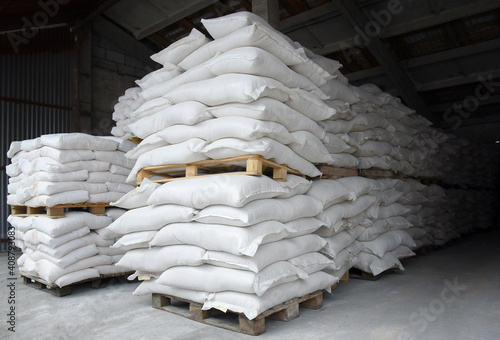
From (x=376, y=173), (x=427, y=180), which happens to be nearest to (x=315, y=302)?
(x=376, y=173)

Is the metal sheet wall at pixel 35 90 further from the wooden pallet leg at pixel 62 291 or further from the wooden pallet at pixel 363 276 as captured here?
the wooden pallet at pixel 363 276

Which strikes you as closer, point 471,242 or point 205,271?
point 205,271

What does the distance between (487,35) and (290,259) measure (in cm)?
687

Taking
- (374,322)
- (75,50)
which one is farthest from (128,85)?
(374,322)

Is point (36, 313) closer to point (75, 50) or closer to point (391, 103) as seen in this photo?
point (391, 103)

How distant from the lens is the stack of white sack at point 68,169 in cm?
457

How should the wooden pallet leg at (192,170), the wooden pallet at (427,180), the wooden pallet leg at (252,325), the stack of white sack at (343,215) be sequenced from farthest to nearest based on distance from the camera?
the wooden pallet at (427,180) < the stack of white sack at (343,215) < the wooden pallet leg at (192,170) < the wooden pallet leg at (252,325)

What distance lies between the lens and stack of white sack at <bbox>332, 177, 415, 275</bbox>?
4770 millimetres

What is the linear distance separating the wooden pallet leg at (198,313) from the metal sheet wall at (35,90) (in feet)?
21.4

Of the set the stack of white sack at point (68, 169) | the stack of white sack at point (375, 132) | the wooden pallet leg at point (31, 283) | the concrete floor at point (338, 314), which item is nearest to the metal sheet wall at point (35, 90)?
the stack of white sack at point (68, 169)

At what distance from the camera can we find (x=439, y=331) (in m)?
3.04

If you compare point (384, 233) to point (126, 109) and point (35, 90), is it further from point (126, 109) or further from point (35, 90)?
point (35, 90)

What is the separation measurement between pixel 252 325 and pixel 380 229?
2.66 meters

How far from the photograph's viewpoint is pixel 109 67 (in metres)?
9.75
